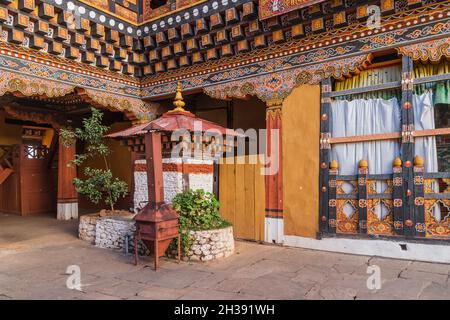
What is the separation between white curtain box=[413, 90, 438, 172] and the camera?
5367mm

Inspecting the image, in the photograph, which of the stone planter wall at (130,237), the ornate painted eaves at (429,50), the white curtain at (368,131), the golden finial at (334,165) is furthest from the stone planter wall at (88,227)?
the ornate painted eaves at (429,50)

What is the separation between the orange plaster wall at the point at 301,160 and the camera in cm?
634

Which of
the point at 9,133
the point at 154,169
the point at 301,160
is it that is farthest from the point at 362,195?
the point at 9,133

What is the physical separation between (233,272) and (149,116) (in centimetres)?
557

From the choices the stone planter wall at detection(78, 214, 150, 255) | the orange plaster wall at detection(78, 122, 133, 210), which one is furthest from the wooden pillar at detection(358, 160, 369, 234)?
the orange plaster wall at detection(78, 122, 133, 210)

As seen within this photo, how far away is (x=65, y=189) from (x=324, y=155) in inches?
312

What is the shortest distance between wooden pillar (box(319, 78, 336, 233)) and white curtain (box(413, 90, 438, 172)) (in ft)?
4.59

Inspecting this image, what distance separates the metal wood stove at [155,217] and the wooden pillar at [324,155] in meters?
2.65

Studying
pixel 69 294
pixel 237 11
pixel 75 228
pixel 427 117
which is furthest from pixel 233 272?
pixel 75 228

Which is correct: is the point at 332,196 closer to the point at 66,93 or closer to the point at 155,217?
the point at 155,217

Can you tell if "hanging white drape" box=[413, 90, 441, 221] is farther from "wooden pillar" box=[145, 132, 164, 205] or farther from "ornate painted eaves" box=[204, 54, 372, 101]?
"wooden pillar" box=[145, 132, 164, 205]

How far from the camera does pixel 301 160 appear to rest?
6.51 meters

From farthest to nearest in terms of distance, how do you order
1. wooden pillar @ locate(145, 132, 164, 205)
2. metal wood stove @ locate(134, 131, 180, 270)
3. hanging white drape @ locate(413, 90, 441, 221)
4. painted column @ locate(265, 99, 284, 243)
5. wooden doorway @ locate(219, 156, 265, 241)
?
wooden doorway @ locate(219, 156, 265, 241) → painted column @ locate(265, 99, 284, 243) → hanging white drape @ locate(413, 90, 441, 221) → wooden pillar @ locate(145, 132, 164, 205) → metal wood stove @ locate(134, 131, 180, 270)

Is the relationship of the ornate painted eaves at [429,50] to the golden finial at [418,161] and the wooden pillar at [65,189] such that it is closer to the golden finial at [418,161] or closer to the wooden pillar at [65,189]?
the golden finial at [418,161]
